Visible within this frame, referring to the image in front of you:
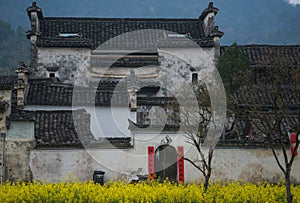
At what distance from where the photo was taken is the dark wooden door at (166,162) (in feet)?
58.6

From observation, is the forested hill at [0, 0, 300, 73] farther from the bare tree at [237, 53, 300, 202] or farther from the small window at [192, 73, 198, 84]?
the bare tree at [237, 53, 300, 202]

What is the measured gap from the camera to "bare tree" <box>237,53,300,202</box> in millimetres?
12242

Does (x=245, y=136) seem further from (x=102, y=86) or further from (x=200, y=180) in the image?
(x=102, y=86)

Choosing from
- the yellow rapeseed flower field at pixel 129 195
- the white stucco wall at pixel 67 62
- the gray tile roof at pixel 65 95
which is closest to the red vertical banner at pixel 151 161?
the yellow rapeseed flower field at pixel 129 195

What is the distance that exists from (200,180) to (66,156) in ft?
14.6

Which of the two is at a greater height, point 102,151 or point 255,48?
point 255,48

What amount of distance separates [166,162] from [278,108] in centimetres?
468

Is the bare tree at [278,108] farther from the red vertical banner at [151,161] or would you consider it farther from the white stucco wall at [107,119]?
the white stucco wall at [107,119]

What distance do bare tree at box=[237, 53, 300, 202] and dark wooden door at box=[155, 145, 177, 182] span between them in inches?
113

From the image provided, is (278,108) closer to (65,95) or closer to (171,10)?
(65,95)

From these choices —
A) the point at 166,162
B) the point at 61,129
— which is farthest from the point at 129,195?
the point at 61,129

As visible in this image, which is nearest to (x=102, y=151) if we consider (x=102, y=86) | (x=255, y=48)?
(x=102, y=86)

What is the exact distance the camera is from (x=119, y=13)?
317 ft

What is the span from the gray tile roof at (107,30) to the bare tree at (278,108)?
6256mm
